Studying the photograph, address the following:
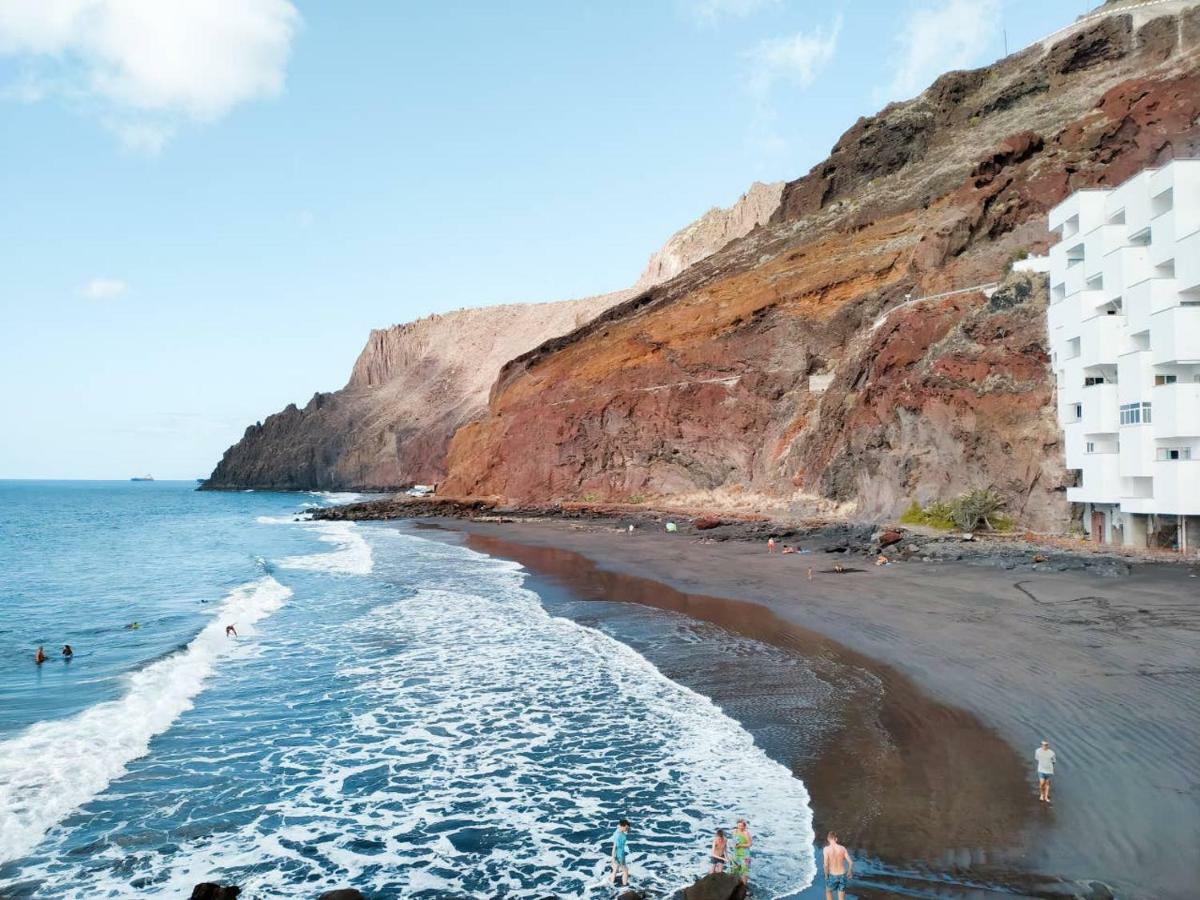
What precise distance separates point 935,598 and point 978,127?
5222 cm

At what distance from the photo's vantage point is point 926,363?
34.6 metres

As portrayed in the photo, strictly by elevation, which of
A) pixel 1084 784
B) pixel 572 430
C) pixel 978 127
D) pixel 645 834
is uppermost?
pixel 978 127

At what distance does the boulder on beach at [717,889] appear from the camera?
26.0 ft

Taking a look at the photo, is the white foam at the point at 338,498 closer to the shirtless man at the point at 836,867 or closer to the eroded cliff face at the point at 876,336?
the eroded cliff face at the point at 876,336

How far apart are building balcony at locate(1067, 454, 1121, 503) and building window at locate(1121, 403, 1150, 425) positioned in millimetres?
1208

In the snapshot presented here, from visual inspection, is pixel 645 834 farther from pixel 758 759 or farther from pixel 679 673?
pixel 679 673

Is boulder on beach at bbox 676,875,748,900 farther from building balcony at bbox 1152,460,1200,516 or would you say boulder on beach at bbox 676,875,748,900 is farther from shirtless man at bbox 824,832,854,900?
building balcony at bbox 1152,460,1200,516

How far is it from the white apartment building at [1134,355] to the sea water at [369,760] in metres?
15.3

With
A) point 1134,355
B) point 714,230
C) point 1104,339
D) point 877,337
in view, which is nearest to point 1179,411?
point 1134,355

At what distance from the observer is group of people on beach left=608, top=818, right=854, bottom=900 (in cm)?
789

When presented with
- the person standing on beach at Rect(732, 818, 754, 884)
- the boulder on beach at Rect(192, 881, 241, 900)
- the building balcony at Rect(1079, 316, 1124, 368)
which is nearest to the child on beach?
the person standing on beach at Rect(732, 818, 754, 884)

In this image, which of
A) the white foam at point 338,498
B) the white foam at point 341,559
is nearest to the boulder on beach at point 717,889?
the white foam at point 341,559

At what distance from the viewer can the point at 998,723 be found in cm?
1205

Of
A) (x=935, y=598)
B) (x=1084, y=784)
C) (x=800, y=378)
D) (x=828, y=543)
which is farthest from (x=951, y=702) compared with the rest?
(x=800, y=378)
